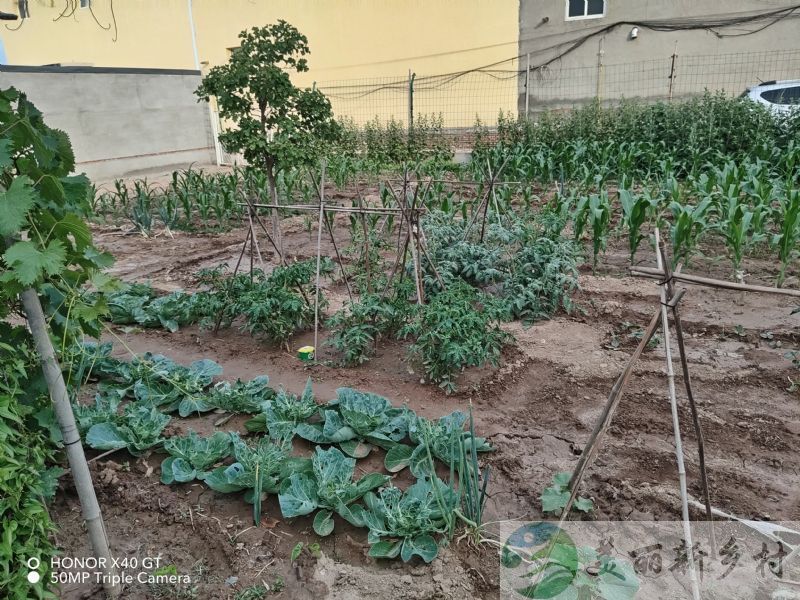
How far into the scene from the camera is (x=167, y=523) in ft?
8.97

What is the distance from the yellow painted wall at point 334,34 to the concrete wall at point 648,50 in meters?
0.77

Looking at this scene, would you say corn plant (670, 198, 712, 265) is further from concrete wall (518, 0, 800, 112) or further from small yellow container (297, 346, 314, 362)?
concrete wall (518, 0, 800, 112)

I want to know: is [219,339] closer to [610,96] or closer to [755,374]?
[755,374]

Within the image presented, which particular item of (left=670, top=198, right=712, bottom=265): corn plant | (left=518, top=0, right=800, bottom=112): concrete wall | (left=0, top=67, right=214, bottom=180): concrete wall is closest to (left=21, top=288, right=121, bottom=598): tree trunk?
(left=670, top=198, right=712, bottom=265): corn plant

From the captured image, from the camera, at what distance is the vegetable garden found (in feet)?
7.24

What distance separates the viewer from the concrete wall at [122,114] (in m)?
11.7

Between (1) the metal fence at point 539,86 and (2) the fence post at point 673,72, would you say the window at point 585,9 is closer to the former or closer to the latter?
(1) the metal fence at point 539,86

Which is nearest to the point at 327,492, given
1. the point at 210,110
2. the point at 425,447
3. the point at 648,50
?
the point at 425,447

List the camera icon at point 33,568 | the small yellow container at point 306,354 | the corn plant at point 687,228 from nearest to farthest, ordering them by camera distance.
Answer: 1. the camera icon at point 33,568
2. the small yellow container at point 306,354
3. the corn plant at point 687,228

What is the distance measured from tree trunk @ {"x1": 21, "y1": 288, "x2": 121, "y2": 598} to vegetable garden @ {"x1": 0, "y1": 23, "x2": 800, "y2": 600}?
0.09m

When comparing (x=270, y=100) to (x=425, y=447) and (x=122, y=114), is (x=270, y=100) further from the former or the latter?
(x=122, y=114)

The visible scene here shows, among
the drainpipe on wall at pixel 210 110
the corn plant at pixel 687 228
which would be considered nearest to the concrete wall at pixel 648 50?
the drainpipe on wall at pixel 210 110

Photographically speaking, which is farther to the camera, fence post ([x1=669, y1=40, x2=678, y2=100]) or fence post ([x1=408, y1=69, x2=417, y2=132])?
fence post ([x1=408, y1=69, x2=417, y2=132])

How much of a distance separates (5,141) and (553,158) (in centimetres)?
902
